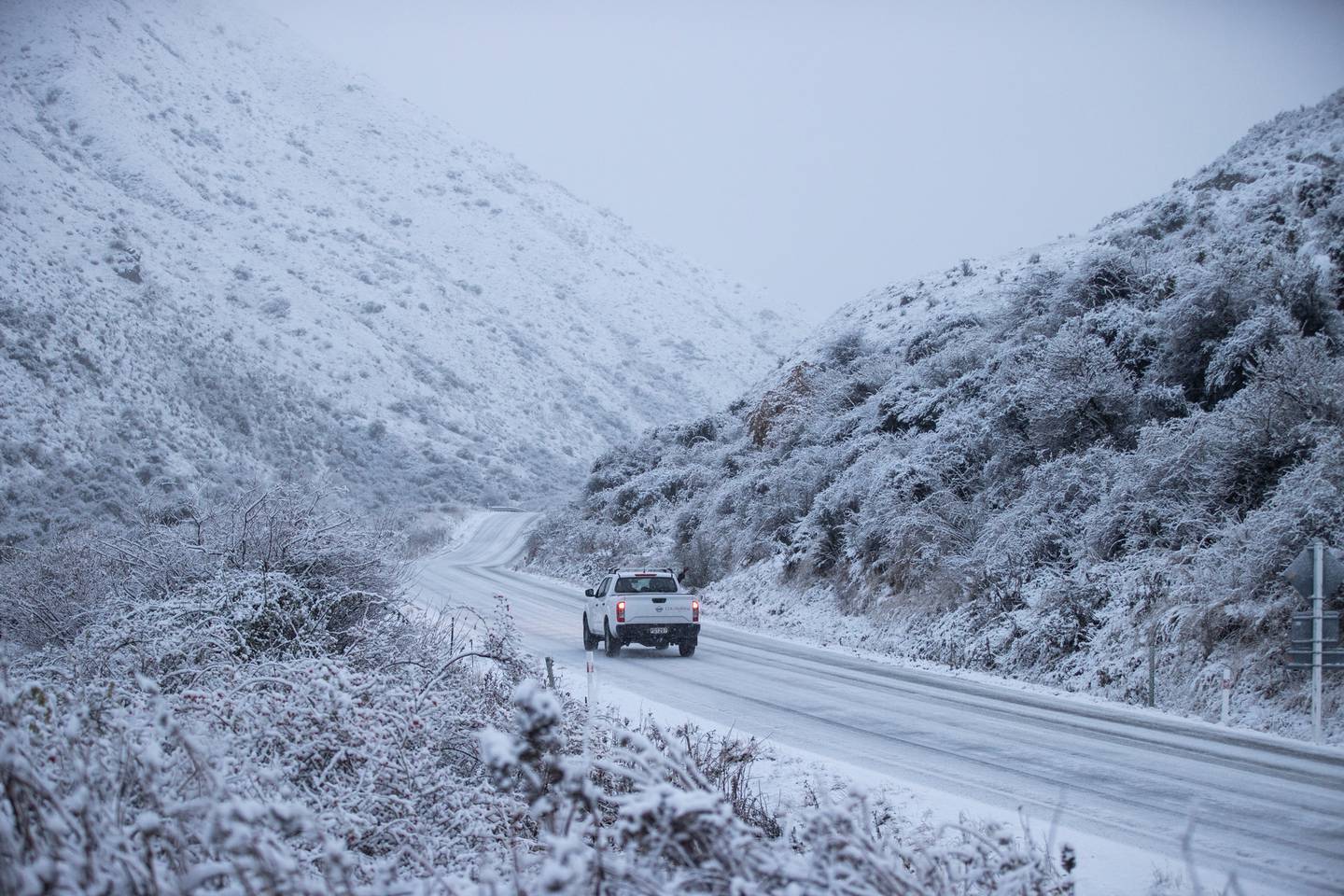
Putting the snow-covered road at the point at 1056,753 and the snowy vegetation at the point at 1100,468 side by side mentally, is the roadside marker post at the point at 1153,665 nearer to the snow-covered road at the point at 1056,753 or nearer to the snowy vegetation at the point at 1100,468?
the snowy vegetation at the point at 1100,468

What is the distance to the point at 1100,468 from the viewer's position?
16.8 meters

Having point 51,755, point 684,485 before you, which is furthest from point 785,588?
point 51,755

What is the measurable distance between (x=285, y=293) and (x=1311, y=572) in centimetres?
6891

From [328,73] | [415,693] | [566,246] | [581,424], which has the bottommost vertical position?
[581,424]

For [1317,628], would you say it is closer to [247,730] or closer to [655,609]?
[247,730]

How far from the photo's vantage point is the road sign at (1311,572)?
9.50 metres

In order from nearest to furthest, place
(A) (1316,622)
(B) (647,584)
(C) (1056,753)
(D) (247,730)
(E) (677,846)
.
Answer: (E) (677,846) → (D) (247,730) → (C) (1056,753) → (A) (1316,622) → (B) (647,584)

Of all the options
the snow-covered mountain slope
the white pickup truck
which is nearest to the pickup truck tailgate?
the white pickup truck

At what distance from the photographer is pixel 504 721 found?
289 inches

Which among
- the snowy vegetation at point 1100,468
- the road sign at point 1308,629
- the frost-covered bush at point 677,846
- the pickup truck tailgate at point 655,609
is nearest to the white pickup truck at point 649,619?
the pickup truck tailgate at point 655,609

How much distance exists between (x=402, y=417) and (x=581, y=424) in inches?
718

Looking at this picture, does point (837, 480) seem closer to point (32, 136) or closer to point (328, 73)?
point (32, 136)

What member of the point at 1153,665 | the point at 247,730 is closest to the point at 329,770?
the point at 247,730

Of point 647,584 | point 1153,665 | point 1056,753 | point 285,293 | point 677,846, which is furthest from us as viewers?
point 285,293
